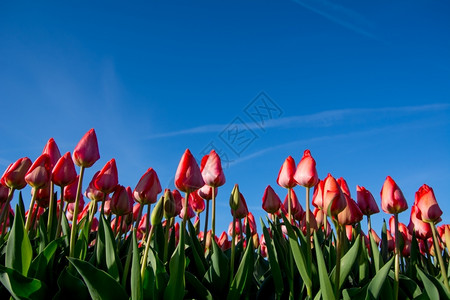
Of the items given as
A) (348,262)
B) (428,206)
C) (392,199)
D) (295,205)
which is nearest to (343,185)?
(392,199)

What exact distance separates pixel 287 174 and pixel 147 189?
0.97 meters

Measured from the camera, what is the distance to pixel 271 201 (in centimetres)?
307

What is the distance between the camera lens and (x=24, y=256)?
1946 mm

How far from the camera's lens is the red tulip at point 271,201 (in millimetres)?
3061

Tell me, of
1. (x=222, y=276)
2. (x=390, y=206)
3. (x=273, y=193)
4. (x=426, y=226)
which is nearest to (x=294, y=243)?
(x=222, y=276)

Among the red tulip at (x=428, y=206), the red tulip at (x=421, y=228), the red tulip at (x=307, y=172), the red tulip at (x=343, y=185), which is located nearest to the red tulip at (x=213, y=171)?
the red tulip at (x=307, y=172)

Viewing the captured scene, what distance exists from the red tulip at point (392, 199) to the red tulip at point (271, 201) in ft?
3.30

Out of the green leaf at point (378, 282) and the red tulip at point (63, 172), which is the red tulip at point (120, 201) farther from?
the green leaf at point (378, 282)

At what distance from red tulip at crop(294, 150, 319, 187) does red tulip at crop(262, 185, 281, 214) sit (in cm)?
80

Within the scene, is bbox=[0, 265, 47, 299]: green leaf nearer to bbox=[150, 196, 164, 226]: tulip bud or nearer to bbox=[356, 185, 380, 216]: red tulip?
bbox=[150, 196, 164, 226]: tulip bud

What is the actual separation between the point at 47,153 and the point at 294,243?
5.85 feet

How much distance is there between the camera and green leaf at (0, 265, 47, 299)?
1713 mm

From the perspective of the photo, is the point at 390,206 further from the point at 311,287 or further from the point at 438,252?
the point at 311,287

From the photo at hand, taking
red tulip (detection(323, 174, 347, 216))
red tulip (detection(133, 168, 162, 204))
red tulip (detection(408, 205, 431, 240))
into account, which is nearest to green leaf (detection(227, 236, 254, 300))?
red tulip (detection(323, 174, 347, 216))
